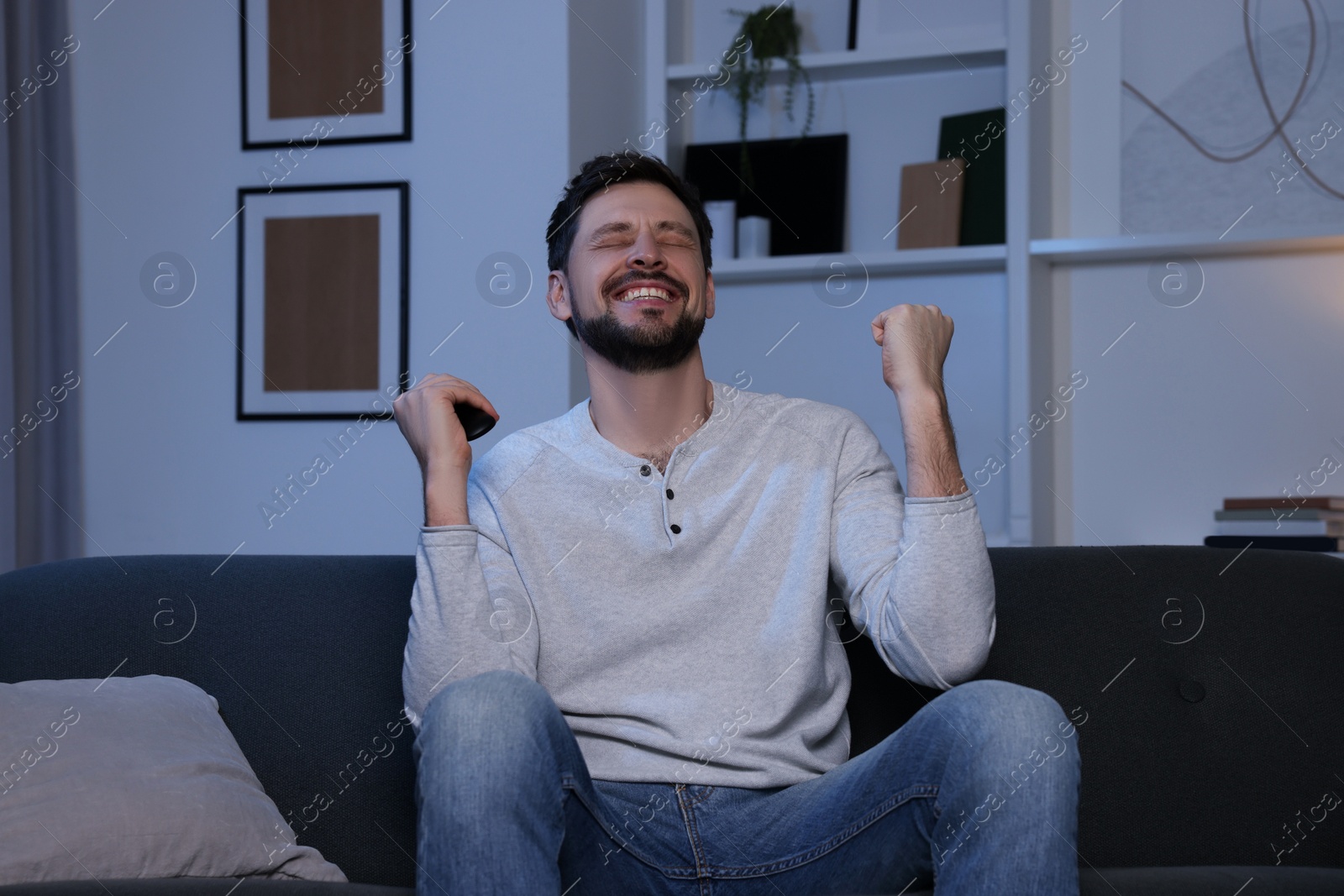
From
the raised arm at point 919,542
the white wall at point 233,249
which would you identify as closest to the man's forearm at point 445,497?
the raised arm at point 919,542

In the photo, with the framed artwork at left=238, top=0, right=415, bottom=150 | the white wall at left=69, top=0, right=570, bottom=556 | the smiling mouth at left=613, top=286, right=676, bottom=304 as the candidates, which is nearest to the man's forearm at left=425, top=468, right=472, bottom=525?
the smiling mouth at left=613, top=286, right=676, bottom=304

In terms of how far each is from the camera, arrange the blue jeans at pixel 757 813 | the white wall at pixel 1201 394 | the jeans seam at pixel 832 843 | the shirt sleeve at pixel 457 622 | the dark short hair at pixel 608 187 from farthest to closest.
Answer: the white wall at pixel 1201 394 → the dark short hair at pixel 608 187 → the shirt sleeve at pixel 457 622 → the jeans seam at pixel 832 843 → the blue jeans at pixel 757 813

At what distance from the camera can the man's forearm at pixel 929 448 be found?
1.48 meters

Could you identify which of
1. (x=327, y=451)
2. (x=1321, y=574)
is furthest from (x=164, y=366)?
(x=1321, y=574)

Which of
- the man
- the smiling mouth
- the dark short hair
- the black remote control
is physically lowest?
the man

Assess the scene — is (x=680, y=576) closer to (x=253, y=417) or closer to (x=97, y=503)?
(x=253, y=417)

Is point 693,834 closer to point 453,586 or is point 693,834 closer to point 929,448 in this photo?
point 453,586

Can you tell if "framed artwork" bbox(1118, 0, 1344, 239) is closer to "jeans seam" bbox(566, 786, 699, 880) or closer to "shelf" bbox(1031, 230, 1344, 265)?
"shelf" bbox(1031, 230, 1344, 265)

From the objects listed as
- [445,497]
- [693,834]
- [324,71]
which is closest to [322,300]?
[324,71]

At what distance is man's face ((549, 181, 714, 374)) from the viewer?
1.80 meters

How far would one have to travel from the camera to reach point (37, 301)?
315cm

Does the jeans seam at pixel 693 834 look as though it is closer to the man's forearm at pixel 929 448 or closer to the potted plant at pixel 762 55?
the man's forearm at pixel 929 448

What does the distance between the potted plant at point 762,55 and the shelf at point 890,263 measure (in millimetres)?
249

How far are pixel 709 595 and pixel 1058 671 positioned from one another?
510 millimetres
